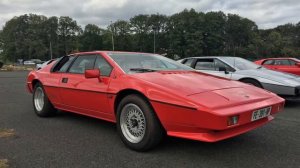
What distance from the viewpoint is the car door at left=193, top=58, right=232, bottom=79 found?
817 cm

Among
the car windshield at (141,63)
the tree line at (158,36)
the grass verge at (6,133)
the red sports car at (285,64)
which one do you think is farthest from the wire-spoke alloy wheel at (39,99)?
the tree line at (158,36)

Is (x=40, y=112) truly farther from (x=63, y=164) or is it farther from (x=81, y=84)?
(x=63, y=164)

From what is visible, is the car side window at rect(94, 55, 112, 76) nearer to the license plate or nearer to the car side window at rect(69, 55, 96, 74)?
the car side window at rect(69, 55, 96, 74)

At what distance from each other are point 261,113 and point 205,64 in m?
5.24

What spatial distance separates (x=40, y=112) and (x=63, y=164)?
2927 mm

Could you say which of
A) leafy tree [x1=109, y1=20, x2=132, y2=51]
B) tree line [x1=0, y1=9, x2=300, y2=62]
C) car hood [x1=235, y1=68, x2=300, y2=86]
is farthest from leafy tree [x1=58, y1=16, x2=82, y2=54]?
car hood [x1=235, y1=68, x2=300, y2=86]

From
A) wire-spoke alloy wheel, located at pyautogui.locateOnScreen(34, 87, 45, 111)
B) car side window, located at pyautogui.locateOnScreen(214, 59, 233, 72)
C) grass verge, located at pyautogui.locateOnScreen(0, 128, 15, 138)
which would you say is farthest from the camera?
car side window, located at pyautogui.locateOnScreen(214, 59, 233, 72)

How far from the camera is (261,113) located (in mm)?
3766

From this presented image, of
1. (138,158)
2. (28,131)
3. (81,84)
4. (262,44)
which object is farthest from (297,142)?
(262,44)

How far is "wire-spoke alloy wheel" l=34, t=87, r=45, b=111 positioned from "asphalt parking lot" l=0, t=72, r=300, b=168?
2.53ft

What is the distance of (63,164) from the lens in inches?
137

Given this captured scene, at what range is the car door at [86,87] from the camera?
178 inches

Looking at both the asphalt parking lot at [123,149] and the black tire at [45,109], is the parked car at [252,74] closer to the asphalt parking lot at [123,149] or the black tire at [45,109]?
the asphalt parking lot at [123,149]

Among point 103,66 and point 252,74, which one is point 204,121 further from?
point 252,74
